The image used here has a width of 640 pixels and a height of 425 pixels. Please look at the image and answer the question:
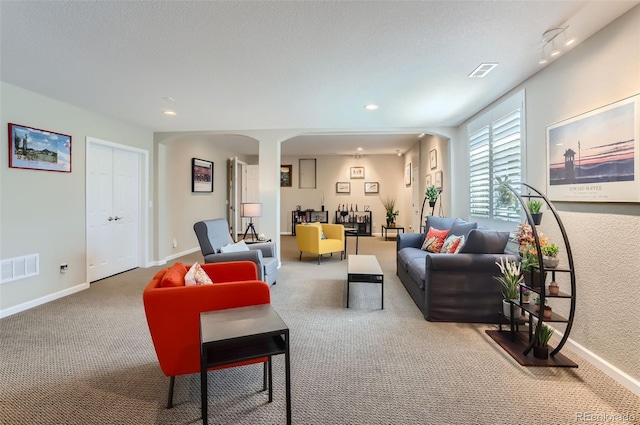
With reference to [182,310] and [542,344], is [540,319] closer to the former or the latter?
[542,344]

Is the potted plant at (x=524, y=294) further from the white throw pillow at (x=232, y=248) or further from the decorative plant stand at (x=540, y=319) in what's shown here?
the white throw pillow at (x=232, y=248)

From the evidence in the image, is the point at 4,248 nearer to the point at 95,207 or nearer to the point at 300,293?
the point at 95,207

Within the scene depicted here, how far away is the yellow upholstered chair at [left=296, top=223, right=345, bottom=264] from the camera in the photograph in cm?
536

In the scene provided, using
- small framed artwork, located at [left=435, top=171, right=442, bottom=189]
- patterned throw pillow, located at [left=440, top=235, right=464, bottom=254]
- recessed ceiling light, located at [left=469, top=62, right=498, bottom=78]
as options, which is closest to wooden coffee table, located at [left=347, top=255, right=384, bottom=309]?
patterned throw pillow, located at [left=440, top=235, right=464, bottom=254]

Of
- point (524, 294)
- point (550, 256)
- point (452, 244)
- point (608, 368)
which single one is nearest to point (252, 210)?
point (452, 244)

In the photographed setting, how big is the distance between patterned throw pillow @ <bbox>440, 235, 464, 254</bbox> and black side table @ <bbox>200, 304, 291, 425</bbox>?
98.4 inches

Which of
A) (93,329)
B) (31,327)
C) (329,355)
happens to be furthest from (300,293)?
(31,327)

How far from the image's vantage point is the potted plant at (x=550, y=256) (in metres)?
2.15

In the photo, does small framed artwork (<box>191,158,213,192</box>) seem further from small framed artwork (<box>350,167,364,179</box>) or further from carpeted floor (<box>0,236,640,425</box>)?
small framed artwork (<box>350,167,364,179</box>)

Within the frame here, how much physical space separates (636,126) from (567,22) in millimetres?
805

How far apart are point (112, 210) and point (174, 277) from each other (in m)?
3.51

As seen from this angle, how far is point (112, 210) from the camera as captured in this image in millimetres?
4523

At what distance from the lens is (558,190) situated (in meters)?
2.50

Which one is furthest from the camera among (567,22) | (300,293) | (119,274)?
(119,274)
